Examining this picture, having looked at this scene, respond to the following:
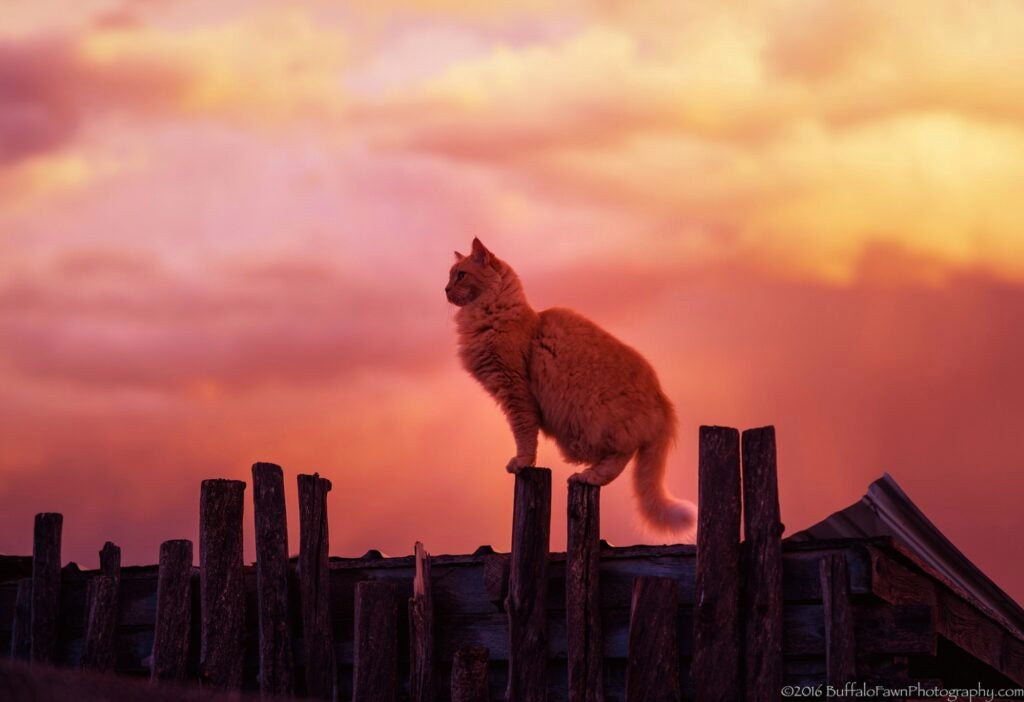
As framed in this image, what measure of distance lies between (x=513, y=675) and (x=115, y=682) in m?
2.70

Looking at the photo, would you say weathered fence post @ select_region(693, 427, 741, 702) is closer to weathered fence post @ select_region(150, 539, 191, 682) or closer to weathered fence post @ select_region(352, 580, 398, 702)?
weathered fence post @ select_region(352, 580, 398, 702)

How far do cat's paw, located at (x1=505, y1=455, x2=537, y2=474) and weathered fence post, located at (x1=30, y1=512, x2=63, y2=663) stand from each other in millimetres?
4178

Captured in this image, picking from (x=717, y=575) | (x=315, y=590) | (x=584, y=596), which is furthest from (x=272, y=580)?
(x=717, y=575)

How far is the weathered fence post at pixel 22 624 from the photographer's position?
10.5m

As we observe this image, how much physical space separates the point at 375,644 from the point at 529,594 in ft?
3.96

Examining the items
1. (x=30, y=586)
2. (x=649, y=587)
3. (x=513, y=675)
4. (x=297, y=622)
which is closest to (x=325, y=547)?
(x=297, y=622)

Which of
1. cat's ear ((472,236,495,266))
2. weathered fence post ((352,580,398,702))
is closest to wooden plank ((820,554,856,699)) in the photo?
weathered fence post ((352,580,398,702))

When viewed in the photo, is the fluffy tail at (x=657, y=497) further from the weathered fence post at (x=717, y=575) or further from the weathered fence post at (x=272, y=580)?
the weathered fence post at (x=272, y=580)

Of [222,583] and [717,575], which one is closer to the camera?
[717,575]

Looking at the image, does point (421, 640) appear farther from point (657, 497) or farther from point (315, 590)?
point (657, 497)

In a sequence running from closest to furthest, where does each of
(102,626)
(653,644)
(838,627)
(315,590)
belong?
(838,627) → (653,644) → (315,590) → (102,626)

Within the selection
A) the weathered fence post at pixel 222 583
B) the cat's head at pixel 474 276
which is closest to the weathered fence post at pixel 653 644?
the weathered fence post at pixel 222 583

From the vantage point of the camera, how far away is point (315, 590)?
28.8 ft

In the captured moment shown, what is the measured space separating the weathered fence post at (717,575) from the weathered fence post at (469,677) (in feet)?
4.13
